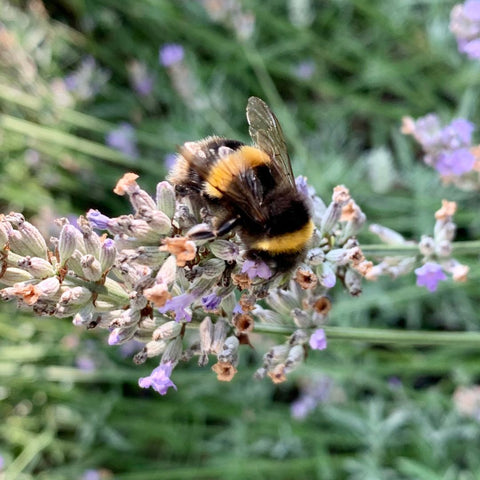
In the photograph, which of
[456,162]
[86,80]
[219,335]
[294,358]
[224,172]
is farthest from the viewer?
[86,80]

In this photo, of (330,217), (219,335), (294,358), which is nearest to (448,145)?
(330,217)

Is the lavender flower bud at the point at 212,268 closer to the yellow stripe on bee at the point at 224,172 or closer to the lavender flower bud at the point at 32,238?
the yellow stripe on bee at the point at 224,172

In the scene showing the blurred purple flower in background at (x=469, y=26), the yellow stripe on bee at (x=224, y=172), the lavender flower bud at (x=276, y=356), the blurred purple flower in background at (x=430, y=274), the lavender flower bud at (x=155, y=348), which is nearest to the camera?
the yellow stripe on bee at (x=224, y=172)

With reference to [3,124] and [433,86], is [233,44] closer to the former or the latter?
[433,86]

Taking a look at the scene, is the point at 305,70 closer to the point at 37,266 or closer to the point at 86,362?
the point at 86,362


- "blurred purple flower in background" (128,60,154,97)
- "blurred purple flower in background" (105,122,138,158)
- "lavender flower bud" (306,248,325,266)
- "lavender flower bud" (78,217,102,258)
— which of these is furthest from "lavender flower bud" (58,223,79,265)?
"blurred purple flower in background" (128,60,154,97)

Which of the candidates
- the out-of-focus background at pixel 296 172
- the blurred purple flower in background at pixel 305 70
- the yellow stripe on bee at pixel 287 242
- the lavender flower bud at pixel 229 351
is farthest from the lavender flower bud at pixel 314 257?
the blurred purple flower in background at pixel 305 70
